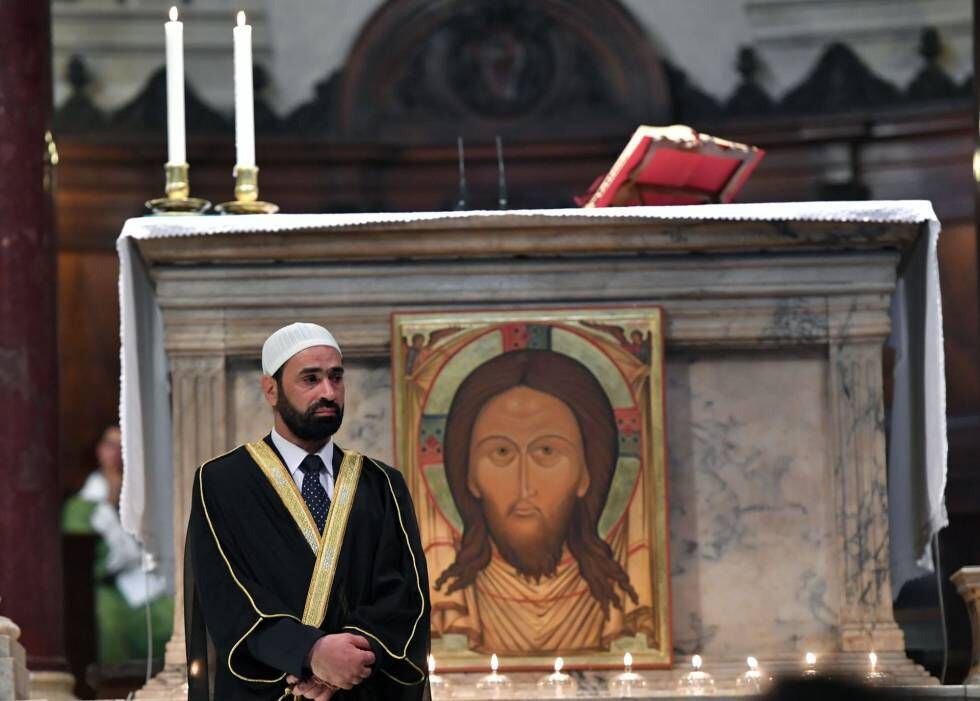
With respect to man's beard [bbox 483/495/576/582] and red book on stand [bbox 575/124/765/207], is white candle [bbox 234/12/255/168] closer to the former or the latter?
red book on stand [bbox 575/124/765/207]

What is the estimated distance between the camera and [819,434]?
6965mm

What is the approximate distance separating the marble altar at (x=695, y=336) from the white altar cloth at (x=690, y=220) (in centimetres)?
2

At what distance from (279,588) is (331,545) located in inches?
6.0

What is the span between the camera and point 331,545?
5.05m

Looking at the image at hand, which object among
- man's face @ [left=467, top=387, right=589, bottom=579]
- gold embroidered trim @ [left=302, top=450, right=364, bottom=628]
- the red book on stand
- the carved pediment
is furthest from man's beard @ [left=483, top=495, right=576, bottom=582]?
the carved pediment

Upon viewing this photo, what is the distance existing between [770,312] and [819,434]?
1.35ft

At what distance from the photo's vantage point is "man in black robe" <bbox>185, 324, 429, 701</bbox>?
491 centimetres

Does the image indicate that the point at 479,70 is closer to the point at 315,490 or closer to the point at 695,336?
the point at 695,336

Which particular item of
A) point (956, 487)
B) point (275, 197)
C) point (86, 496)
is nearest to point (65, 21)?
point (275, 197)

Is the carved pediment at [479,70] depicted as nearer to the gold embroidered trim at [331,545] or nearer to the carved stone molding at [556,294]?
the carved stone molding at [556,294]

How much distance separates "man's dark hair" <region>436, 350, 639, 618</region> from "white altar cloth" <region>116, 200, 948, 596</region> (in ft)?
1.56

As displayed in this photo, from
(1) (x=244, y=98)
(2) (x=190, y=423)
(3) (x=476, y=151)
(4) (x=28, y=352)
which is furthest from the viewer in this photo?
(3) (x=476, y=151)

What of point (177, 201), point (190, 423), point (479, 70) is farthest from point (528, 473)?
point (479, 70)

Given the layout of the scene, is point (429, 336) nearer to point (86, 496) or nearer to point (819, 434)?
point (819, 434)
